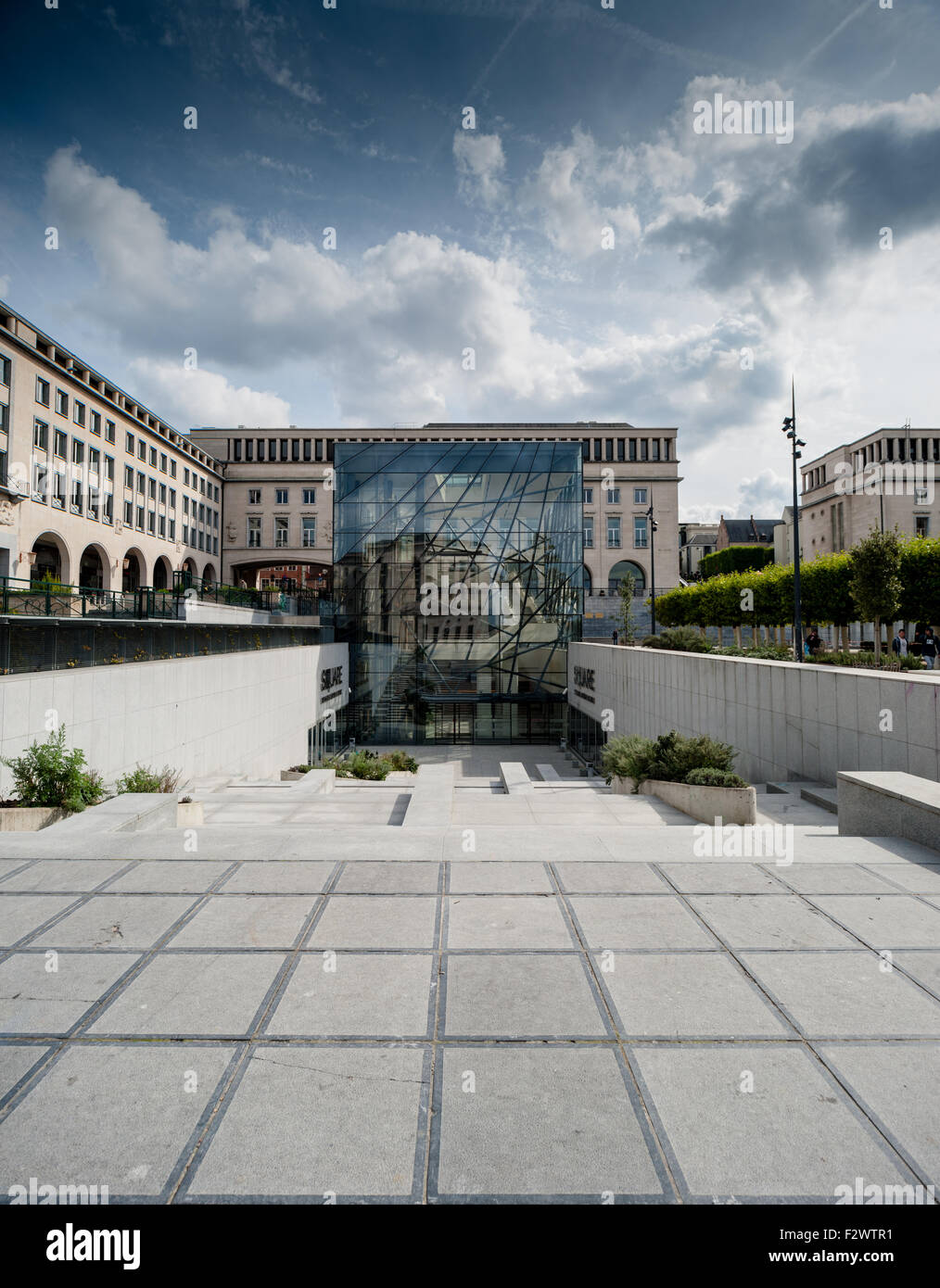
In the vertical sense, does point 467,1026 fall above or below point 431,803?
above

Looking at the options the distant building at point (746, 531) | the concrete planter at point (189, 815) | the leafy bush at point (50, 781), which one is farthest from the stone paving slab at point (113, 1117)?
the distant building at point (746, 531)

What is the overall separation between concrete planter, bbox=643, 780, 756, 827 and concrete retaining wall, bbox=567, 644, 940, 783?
193 cm

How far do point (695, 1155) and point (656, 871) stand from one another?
11.0 ft

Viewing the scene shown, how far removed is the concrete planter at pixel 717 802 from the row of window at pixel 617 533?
192ft

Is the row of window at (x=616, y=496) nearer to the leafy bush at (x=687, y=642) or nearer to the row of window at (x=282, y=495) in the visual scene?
the row of window at (x=282, y=495)

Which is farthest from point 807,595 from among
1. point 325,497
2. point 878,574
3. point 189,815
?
point 325,497

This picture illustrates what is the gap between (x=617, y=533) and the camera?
68.6 metres

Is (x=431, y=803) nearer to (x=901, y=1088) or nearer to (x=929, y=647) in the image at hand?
(x=901, y=1088)

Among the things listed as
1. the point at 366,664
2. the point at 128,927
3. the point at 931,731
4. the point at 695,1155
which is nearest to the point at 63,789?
the point at 128,927

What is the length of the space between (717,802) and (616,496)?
202 ft

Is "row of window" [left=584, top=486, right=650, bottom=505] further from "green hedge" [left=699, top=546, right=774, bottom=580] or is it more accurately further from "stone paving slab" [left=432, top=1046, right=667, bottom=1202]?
"stone paving slab" [left=432, top=1046, right=667, bottom=1202]

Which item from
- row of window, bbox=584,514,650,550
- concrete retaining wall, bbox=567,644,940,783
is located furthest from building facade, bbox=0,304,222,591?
row of window, bbox=584,514,650,550

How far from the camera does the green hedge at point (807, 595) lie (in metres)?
22.8

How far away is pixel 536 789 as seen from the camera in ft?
50.9
